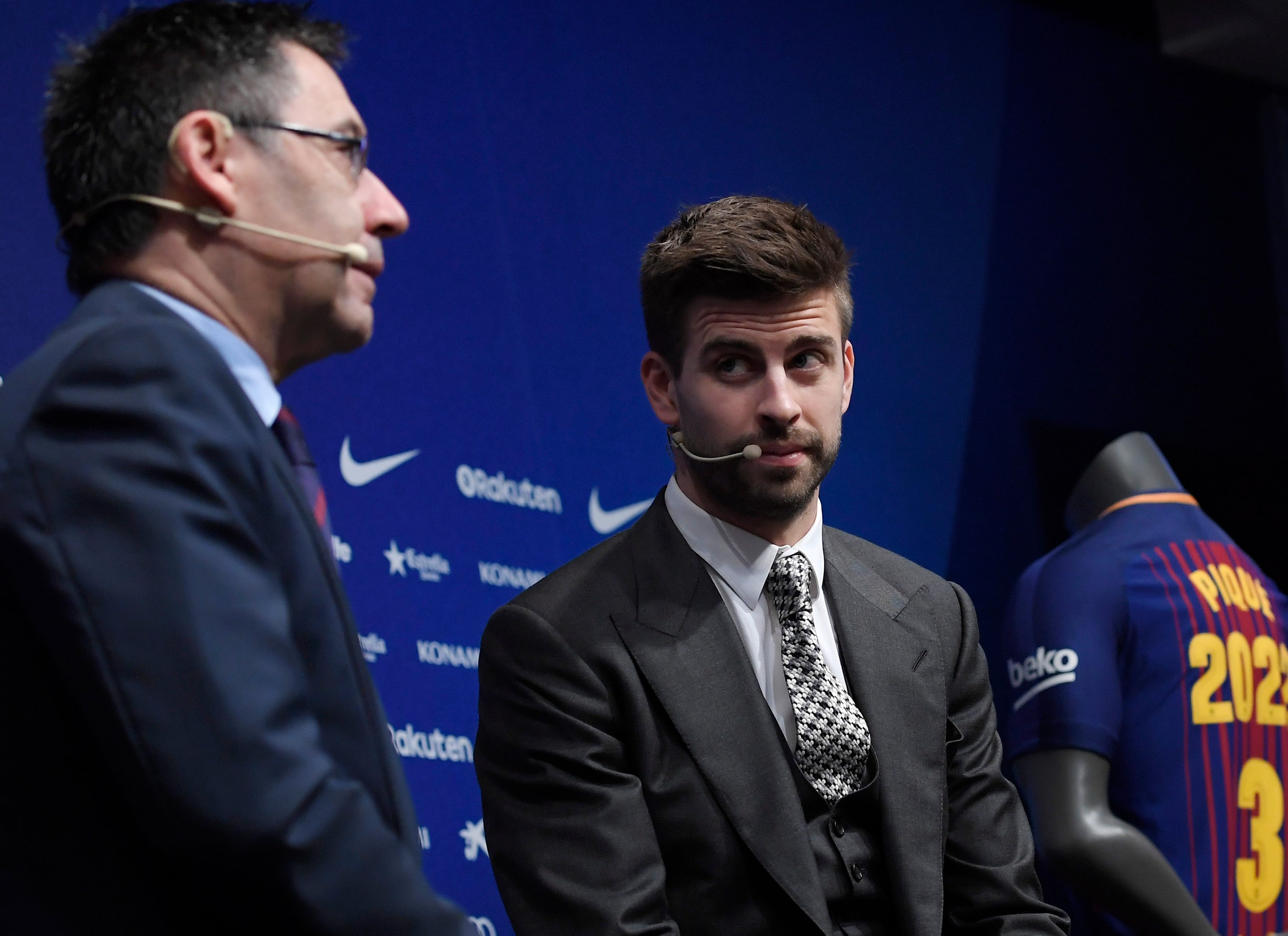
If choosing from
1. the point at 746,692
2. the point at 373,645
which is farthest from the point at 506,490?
the point at 746,692

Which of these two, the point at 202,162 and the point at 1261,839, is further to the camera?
the point at 1261,839

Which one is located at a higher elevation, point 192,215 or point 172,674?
point 192,215

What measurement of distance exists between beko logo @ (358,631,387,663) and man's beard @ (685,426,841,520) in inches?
34.1

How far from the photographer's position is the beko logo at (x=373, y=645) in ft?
8.36

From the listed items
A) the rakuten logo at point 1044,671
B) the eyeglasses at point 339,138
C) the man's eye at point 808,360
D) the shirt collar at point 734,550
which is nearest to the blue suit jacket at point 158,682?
the eyeglasses at point 339,138

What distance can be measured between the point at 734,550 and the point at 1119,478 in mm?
1437

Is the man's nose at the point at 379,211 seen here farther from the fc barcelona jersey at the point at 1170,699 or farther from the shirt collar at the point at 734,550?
the fc barcelona jersey at the point at 1170,699

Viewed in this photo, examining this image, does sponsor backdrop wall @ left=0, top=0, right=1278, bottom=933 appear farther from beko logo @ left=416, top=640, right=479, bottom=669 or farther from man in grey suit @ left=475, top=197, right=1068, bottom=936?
man in grey suit @ left=475, top=197, right=1068, bottom=936

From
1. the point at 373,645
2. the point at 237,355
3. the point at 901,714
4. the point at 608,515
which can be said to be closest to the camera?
the point at 237,355

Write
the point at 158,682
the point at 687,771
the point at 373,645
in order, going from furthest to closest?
the point at 373,645
the point at 687,771
the point at 158,682

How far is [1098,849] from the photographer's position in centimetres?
256

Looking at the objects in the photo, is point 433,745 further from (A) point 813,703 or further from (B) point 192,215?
(B) point 192,215

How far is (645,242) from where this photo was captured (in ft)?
10.2

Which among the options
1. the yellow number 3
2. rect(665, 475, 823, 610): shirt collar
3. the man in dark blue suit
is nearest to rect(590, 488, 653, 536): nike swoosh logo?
rect(665, 475, 823, 610): shirt collar
